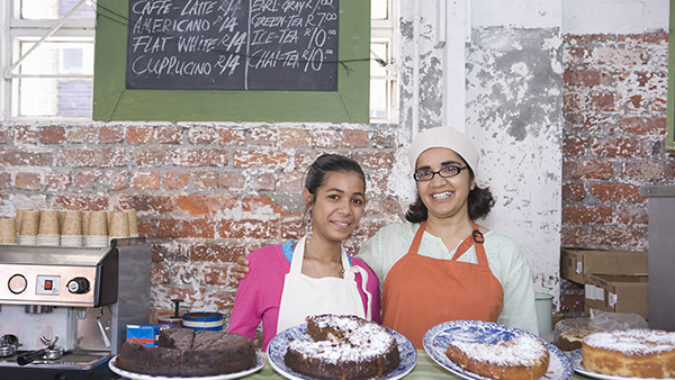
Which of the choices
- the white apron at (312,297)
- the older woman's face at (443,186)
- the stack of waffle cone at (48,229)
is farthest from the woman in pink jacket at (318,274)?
the stack of waffle cone at (48,229)

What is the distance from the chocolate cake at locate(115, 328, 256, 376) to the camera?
0.95 meters

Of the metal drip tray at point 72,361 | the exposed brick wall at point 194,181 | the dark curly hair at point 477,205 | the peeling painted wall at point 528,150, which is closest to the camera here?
the metal drip tray at point 72,361

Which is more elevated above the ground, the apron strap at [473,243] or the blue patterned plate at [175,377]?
the apron strap at [473,243]

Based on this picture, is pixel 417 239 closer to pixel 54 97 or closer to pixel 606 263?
pixel 606 263

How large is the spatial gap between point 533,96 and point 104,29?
229cm

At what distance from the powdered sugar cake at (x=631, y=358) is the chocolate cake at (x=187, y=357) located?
27.8 inches

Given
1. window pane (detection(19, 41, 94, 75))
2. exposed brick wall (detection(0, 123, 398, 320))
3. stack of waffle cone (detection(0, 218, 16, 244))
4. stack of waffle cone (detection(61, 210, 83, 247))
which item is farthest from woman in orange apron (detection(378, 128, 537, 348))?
window pane (detection(19, 41, 94, 75))

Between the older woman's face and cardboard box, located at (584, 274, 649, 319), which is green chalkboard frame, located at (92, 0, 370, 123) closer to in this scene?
the older woman's face

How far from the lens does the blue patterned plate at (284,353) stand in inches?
37.8

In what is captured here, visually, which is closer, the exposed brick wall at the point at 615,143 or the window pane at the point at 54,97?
the exposed brick wall at the point at 615,143

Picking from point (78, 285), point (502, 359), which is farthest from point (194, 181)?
point (502, 359)

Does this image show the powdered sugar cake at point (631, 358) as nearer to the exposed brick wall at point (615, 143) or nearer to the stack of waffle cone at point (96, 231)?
the exposed brick wall at point (615, 143)

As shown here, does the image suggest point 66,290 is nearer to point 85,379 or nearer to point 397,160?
point 85,379

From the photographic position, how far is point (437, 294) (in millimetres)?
1724
